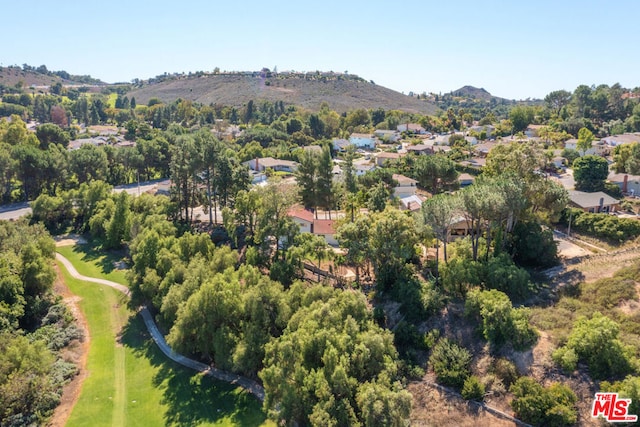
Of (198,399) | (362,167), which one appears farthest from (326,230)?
(362,167)

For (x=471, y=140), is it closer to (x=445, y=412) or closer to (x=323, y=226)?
(x=323, y=226)

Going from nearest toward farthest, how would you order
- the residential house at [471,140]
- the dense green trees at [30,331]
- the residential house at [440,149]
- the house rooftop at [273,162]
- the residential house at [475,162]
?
the dense green trees at [30,331] < the residential house at [475,162] < the house rooftop at [273,162] < the residential house at [440,149] < the residential house at [471,140]

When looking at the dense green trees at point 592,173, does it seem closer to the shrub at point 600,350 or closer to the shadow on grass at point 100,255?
the shrub at point 600,350

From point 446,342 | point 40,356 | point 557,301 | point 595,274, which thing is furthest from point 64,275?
point 595,274

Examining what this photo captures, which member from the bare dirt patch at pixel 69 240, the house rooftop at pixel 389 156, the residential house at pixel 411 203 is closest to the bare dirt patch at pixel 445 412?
the residential house at pixel 411 203

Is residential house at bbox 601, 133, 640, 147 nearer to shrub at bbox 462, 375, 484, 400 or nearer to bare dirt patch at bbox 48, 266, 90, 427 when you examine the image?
shrub at bbox 462, 375, 484, 400

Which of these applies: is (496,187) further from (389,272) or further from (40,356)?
(40,356)

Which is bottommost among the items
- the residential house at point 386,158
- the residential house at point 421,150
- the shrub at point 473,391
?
the shrub at point 473,391
